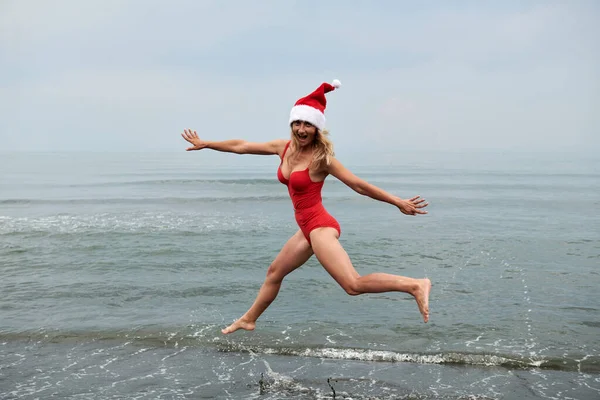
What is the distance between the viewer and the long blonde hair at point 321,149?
6215 millimetres

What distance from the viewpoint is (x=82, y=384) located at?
7332mm

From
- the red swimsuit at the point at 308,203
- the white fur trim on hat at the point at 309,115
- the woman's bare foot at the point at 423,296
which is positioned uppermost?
the white fur trim on hat at the point at 309,115

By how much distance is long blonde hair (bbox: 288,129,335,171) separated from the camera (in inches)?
245

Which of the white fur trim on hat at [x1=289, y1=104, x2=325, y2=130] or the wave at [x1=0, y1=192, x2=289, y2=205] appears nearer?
the white fur trim on hat at [x1=289, y1=104, x2=325, y2=130]

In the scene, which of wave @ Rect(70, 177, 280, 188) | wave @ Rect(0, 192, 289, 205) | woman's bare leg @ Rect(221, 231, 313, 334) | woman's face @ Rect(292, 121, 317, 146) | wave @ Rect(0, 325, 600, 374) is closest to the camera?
woman's face @ Rect(292, 121, 317, 146)

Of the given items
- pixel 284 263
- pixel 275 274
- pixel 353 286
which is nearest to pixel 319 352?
pixel 275 274

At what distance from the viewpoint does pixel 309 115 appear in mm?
6363

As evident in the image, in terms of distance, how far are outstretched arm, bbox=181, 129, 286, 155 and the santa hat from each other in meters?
0.32

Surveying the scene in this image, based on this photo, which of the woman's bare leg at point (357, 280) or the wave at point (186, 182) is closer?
the woman's bare leg at point (357, 280)

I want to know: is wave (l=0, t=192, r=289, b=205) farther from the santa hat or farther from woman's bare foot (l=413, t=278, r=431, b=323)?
woman's bare foot (l=413, t=278, r=431, b=323)

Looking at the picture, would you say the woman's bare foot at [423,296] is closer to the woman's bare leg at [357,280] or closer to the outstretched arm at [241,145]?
the woman's bare leg at [357,280]

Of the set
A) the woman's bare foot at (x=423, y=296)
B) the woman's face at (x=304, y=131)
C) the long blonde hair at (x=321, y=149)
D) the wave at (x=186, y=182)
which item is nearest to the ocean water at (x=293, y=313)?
the woman's bare foot at (x=423, y=296)

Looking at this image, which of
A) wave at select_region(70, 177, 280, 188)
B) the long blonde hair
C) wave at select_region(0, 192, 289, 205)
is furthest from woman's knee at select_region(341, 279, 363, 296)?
wave at select_region(70, 177, 280, 188)

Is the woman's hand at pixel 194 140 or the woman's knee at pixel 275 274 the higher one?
the woman's hand at pixel 194 140
